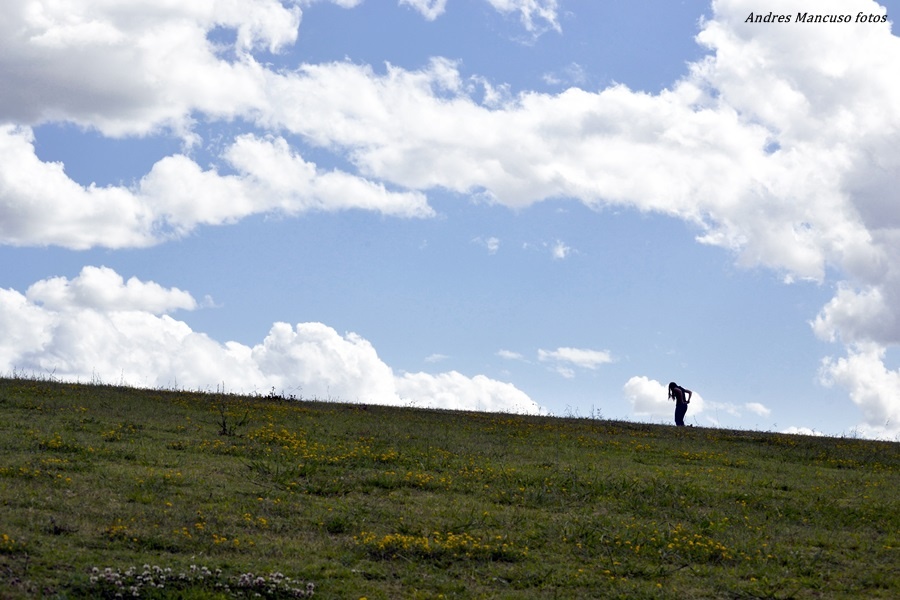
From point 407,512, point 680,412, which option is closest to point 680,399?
point 680,412

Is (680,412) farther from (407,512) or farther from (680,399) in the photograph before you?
(407,512)

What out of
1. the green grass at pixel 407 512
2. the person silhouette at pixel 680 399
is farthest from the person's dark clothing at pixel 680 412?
the green grass at pixel 407 512

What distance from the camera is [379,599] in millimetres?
14438

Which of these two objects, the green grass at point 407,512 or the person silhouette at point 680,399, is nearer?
the green grass at point 407,512

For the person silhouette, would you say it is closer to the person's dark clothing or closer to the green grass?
the person's dark clothing

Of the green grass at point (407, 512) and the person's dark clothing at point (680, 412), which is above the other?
the person's dark clothing at point (680, 412)

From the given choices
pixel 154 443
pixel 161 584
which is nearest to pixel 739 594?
pixel 161 584

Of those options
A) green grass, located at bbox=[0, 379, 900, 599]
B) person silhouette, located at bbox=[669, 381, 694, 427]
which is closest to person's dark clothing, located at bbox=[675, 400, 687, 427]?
person silhouette, located at bbox=[669, 381, 694, 427]

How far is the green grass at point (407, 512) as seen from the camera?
15383mm

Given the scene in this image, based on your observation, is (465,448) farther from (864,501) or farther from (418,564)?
(418,564)

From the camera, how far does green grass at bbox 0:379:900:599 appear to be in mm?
15383

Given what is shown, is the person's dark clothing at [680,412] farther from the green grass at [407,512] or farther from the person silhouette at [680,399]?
the green grass at [407,512]

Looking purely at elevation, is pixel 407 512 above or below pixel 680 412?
below

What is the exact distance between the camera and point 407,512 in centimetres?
1995
